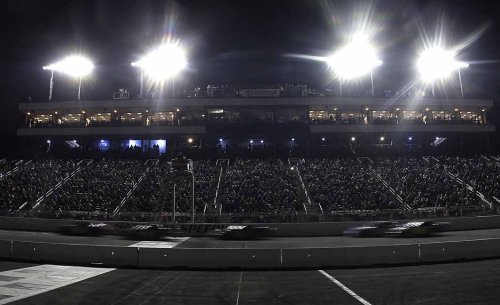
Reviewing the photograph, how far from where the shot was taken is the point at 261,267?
14.7 meters

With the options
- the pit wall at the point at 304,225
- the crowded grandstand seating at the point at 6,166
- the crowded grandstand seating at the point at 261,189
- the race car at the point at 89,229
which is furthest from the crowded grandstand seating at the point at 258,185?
the race car at the point at 89,229

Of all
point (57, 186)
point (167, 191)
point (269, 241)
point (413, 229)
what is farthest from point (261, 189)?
point (57, 186)

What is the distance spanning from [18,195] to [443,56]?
52766 millimetres

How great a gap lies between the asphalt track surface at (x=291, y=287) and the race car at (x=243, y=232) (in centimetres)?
1117

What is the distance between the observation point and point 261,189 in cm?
3344

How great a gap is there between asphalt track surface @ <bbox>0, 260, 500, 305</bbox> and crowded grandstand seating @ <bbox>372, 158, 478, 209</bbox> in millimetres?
18956

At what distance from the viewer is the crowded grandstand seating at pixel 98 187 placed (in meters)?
31.9

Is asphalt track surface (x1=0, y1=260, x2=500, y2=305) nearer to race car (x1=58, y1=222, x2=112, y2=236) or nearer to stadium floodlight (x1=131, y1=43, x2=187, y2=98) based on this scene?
race car (x1=58, y1=222, x2=112, y2=236)

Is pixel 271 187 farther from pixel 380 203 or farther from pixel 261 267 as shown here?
pixel 261 267

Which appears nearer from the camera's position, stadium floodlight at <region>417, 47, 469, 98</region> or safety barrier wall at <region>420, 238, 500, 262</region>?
safety barrier wall at <region>420, 238, 500, 262</region>

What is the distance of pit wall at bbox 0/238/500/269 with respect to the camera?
14.7m

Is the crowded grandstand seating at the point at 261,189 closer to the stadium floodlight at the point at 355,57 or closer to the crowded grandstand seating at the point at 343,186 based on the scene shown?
the crowded grandstand seating at the point at 343,186

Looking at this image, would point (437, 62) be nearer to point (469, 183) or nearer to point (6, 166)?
point (469, 183)

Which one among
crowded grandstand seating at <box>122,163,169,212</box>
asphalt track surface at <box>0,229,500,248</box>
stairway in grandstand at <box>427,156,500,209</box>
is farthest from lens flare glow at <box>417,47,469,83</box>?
crowded grandstand seating at <box>122,163,169,212</box>
